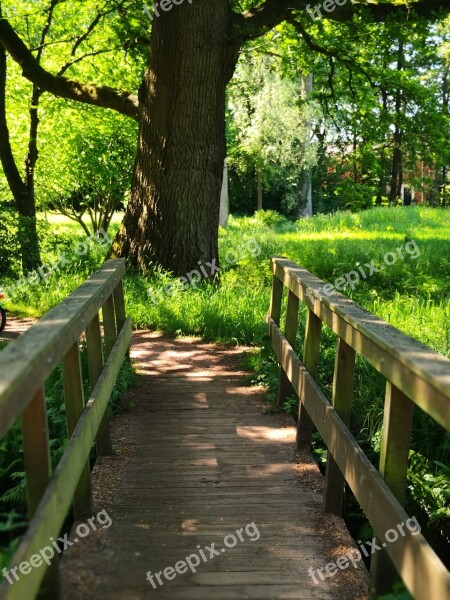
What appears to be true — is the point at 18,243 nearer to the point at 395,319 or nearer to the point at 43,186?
the point at 395,319

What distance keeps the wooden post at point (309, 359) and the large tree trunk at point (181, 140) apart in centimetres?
602

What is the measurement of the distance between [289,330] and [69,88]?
810 centimetres

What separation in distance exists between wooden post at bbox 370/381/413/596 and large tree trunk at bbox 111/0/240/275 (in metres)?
→ 8.05

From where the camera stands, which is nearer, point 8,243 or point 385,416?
point 385,416

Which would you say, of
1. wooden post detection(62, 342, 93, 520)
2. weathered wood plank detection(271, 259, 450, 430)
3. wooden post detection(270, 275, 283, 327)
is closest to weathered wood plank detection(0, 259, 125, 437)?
wooden post detection(62, 342, 93, 520)

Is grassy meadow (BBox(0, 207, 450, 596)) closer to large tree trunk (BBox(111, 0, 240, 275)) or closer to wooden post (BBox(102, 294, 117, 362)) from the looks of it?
large tree trunk (BBox(111, 0, 240, 275))

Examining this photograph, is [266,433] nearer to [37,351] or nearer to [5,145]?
[37,351]

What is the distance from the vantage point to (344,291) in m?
10.2

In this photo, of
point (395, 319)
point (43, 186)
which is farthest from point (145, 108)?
point (43, 186)

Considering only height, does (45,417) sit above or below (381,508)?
above

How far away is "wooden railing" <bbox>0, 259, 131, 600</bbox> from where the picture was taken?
7.23 ft

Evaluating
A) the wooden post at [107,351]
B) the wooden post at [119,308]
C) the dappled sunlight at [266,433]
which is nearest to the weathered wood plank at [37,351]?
the wooden post at [107,351]

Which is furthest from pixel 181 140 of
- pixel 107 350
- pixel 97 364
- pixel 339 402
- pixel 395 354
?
pixel 395 354

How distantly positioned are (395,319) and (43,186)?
1621 centimetres
